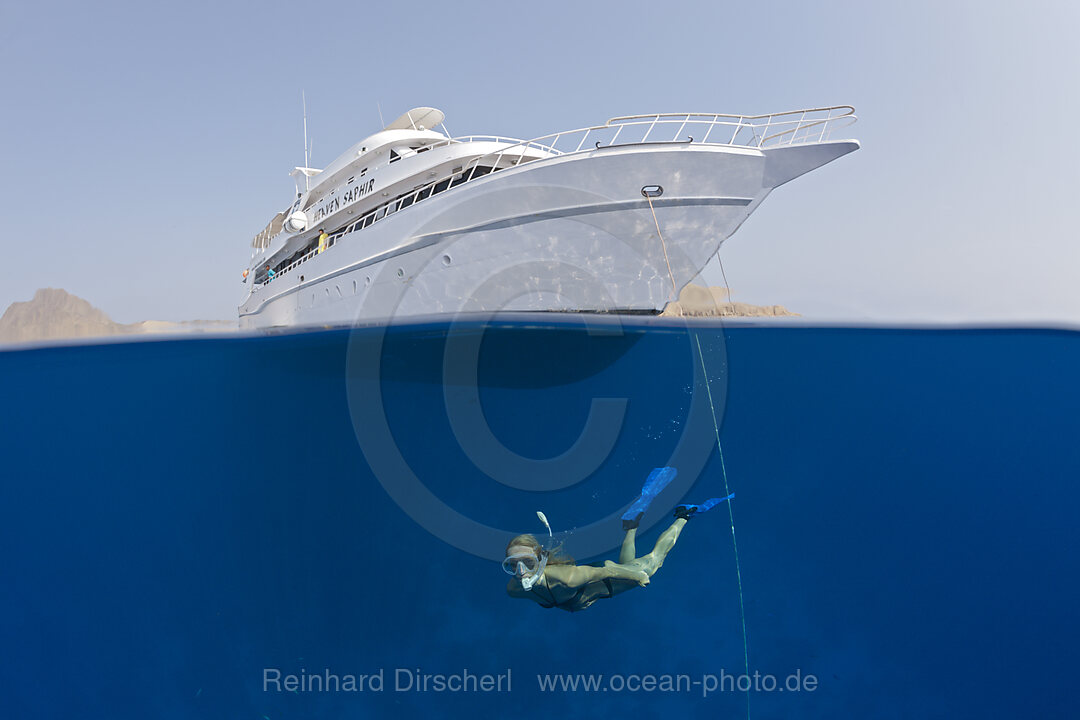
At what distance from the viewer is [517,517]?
17.1 metres

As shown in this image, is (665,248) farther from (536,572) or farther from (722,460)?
(722,460)

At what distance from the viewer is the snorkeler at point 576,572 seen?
15.1 ft

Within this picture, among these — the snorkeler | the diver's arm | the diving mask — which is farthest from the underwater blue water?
the diving mask

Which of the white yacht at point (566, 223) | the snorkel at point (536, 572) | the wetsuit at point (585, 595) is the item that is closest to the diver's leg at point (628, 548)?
the wetsuit at point (585, 595)

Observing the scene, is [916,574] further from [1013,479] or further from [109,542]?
[109,542]

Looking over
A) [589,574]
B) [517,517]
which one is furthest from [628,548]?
[517,517]

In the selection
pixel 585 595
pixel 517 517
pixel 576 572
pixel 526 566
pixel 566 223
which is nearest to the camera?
pixel 526 566

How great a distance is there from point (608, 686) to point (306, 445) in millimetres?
9999

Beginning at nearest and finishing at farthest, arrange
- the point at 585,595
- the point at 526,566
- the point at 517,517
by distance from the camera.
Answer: the point at 526,566 → the point at 585,595 → the point at 517,517

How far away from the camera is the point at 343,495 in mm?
14875

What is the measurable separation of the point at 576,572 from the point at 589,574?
135 mm

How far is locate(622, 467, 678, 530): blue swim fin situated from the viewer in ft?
17.0

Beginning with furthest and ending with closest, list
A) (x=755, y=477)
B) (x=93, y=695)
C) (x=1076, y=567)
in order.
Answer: (x=755, y=477), (x=1076, y=567), (x=93, y=695)

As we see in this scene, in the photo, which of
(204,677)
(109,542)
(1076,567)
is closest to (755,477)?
(1076,567)
